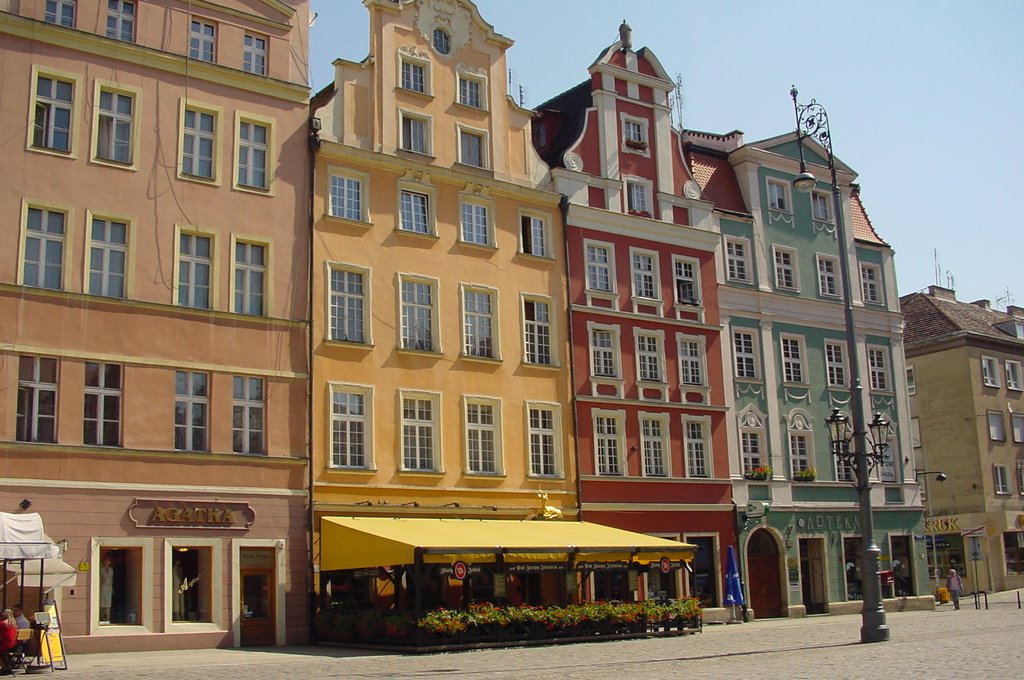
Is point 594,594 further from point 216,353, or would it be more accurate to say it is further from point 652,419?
point 216,353

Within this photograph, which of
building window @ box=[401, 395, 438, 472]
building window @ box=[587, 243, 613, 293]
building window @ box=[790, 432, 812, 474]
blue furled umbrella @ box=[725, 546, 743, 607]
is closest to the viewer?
building window @ box=[401, 395, 438, 472]

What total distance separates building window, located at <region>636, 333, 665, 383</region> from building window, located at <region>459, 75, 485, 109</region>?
885cm

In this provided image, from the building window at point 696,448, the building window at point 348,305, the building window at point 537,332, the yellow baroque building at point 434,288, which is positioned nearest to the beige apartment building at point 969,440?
the building window at point 696,448

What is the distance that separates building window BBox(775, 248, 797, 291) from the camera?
43.4 metres

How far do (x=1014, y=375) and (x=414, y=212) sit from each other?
119ft

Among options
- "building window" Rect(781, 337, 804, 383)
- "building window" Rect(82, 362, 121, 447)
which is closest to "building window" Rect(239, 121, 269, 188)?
"building window" Rect(82, 362, 121, 447)

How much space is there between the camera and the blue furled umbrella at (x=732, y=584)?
36562mm

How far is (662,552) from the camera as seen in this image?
103 feet

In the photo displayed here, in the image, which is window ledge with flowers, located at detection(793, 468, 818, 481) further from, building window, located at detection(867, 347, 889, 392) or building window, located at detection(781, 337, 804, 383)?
building window, located at detection(867, 347, 889, 392)

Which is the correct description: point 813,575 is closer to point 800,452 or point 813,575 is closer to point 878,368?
point 800,452

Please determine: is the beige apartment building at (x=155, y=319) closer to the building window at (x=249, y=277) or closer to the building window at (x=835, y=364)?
the building window at (x=249, y=277)

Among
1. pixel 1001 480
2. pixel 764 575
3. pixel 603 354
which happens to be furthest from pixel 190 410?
pixel 1001 480

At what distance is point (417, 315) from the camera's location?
109ft

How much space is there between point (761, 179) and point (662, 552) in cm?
1774
